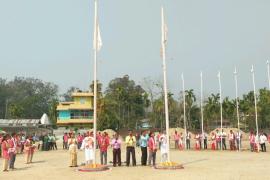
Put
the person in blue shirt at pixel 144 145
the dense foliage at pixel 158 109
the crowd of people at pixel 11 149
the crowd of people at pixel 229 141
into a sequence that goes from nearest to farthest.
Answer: the crowd of people at pixel 11 149
the person in blue shirt at pixel 144 145
the crowd of people at pixel 229 141
the dense foliage at pixel 158 109

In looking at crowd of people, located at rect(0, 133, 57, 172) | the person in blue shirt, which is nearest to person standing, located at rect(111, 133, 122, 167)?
the person in blue shirt

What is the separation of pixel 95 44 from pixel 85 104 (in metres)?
60.1

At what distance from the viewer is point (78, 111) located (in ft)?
261

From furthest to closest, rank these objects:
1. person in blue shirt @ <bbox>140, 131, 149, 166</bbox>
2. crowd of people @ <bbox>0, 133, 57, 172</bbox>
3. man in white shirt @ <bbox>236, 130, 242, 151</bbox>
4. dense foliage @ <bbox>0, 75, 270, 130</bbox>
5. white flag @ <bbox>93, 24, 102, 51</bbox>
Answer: dense foliage @ <bbox>0, 75, 270, 130</bbox>, man in white shirt @ <bbox>236, 130, 242, 151</bbox>, person in blue shirt @ <bbox>140, 131, 149, 166</bbox>, white flag @ <bbox>93, 24, 102, 51</bbox>, crowd of people @ <bbox>0, 133, 57, 172</bbox>

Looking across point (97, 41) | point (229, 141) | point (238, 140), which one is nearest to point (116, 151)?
point (97, 41)

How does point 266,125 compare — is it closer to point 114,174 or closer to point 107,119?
point 107,119

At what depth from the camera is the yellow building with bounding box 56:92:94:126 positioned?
79000 millimetres

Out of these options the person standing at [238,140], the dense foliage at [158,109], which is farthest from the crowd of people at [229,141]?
the dense foliage at [158,109]

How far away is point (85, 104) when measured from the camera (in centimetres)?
7944

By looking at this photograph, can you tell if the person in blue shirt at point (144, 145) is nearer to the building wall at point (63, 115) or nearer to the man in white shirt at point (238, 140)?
the man in white shirt at point (238, 140)

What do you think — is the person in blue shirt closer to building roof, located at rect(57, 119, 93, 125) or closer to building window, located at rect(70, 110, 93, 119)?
building roof, located at rect(57, 119, 93, 125)

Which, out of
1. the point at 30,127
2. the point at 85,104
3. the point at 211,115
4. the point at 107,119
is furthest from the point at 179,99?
the point at 30,127

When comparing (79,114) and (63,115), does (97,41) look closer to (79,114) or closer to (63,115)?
(79,114)

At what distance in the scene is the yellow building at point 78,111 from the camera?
79.0m
